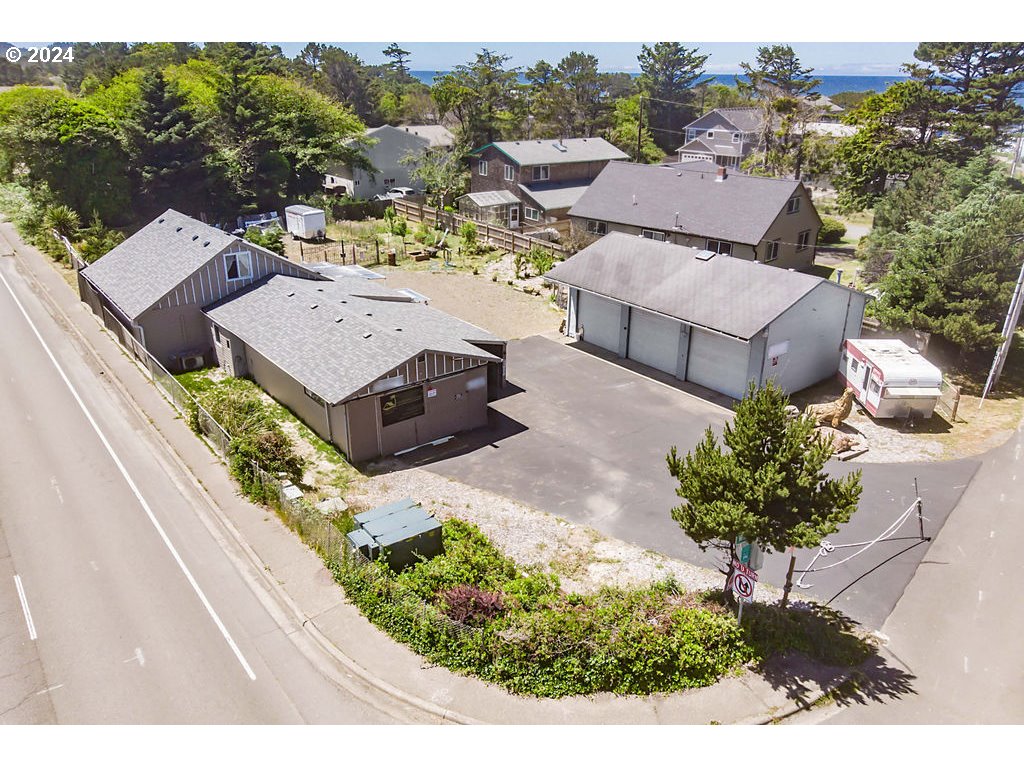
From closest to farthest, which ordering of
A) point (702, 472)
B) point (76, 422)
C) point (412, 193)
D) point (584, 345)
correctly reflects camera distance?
point (702, 472), point (76, 422), point (584, 345), point (412, 193)

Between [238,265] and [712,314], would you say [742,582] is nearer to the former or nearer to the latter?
[712,314]

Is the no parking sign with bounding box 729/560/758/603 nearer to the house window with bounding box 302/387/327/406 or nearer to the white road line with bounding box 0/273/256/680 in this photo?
the white road line with bounding box 0/273/256/680

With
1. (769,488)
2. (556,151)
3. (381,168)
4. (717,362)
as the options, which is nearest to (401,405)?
(717,362)

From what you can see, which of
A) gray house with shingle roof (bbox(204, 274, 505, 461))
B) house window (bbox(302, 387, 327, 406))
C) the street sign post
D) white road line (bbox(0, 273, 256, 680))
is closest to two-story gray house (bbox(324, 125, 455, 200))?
white road line (bbox(0, 273, 256, 680))

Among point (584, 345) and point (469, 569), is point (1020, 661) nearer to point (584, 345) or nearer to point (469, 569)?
point (469, 569)

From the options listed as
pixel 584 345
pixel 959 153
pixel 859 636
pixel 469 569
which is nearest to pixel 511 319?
pixel 584 345

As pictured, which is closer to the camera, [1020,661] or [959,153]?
[1020,661]
